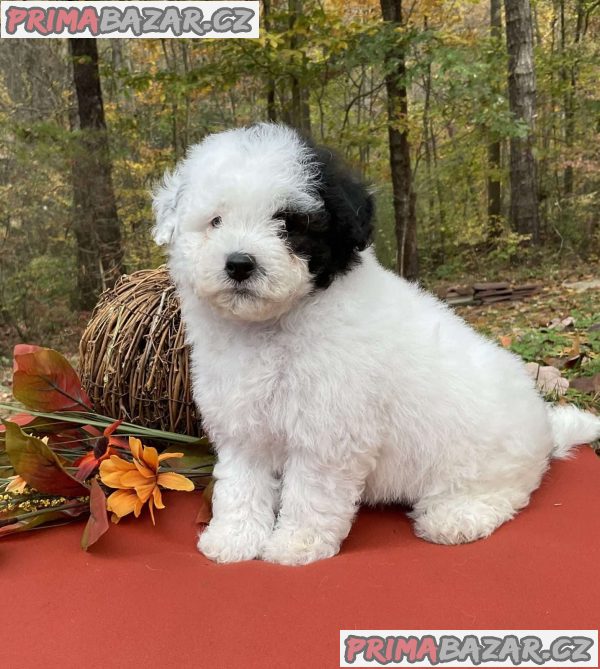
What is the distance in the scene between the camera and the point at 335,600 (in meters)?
1.76

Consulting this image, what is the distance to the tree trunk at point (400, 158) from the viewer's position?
7797 millimetres

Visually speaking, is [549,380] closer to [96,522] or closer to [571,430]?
[571,430]

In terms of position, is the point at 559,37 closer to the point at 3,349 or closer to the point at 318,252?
the point at 3,349

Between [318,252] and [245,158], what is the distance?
15.7 inches

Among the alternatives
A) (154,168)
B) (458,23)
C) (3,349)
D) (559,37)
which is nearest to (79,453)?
(3,349)

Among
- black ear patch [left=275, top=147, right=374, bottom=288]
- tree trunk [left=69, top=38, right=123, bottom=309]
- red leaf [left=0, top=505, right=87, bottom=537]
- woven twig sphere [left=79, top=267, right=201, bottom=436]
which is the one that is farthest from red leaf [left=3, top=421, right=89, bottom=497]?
tree trunk [left=69, top=38, right=123, bottom=309]

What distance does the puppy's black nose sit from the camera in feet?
5.96

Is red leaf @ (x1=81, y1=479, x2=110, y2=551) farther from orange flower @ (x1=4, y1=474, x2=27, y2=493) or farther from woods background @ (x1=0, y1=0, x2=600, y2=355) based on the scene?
woods background @ (x1=0, y1=0, x2=600, y2=355)

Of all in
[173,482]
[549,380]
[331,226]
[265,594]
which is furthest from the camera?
[549,380]

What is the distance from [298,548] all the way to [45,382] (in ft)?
4.31

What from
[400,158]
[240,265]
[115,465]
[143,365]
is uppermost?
[400,158]

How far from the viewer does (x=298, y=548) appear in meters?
2.03

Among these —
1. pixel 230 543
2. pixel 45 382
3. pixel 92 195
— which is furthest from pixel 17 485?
pixel 92 195

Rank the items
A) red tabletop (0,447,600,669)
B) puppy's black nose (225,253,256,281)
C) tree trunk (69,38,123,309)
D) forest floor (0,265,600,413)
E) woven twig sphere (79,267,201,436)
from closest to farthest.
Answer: red tabletop (0,447,600,669)
puppy's black nose (225,253,256,281)
woven twig sphere (79,267,201,436)
forest floor (0,265,600,413)
tree trunk (69,38,123,309)
